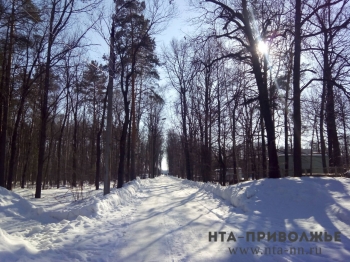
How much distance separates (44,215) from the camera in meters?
12.2

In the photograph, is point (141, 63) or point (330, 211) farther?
point (141, 63)

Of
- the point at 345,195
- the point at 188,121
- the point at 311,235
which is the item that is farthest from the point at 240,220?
the point at 188,121

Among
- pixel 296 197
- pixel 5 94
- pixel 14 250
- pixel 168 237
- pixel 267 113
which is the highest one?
pixel 5 94

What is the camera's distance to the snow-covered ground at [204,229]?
21.1ft

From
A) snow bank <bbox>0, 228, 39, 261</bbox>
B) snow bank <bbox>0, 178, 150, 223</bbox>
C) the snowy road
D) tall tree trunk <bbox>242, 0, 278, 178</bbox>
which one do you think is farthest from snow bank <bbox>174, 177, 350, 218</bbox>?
snow bank <bbox>0, 228, 39, 261</bbox>

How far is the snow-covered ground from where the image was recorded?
21.1 feet

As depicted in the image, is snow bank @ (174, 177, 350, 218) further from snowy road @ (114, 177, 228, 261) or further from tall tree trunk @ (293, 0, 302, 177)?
tall tree trunk @ (293, 0, 302, 177)

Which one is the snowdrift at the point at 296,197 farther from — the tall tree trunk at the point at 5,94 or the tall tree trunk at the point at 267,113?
the tall tree trunk at the point at 5,94

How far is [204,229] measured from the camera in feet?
29.5

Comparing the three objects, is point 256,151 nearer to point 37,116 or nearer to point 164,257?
point 37,116

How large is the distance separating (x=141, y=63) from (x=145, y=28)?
416 centimetres

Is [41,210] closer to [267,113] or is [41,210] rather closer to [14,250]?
[14,250]

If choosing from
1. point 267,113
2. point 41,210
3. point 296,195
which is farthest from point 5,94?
point 296,195

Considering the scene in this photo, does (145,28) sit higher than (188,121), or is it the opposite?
(145,28)
